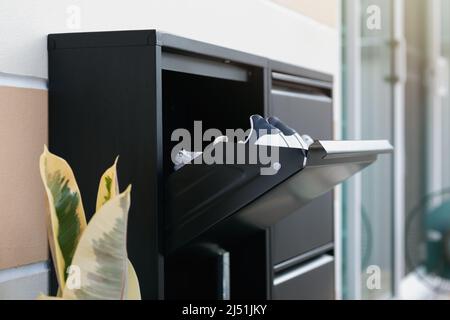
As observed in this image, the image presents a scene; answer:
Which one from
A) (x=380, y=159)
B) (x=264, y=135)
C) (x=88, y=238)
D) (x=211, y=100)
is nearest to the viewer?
(x=88, y=238)

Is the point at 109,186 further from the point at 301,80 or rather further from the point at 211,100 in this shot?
the point at 301,80

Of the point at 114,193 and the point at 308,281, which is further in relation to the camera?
the point at 308,281

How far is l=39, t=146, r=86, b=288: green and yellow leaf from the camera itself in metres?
1.10

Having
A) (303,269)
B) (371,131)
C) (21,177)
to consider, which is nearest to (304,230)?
(303,269)

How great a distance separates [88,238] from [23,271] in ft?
0.98

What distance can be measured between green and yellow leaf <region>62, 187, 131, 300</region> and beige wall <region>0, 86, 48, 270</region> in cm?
23

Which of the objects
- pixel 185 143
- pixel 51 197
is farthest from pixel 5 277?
pixel 185 143

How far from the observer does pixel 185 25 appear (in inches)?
68.7

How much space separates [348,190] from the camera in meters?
2.79

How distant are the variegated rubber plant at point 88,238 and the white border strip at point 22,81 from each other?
0.71 ft

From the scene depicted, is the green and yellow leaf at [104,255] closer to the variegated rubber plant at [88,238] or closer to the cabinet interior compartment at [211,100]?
the variegated rubber plant at [88,238]

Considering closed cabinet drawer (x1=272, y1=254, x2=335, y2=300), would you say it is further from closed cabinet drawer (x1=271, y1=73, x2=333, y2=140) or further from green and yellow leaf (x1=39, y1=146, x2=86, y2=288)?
green and yellow leaf (x1=39, y1=146, x2=86, y2=288)

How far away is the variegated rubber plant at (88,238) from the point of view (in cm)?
105
